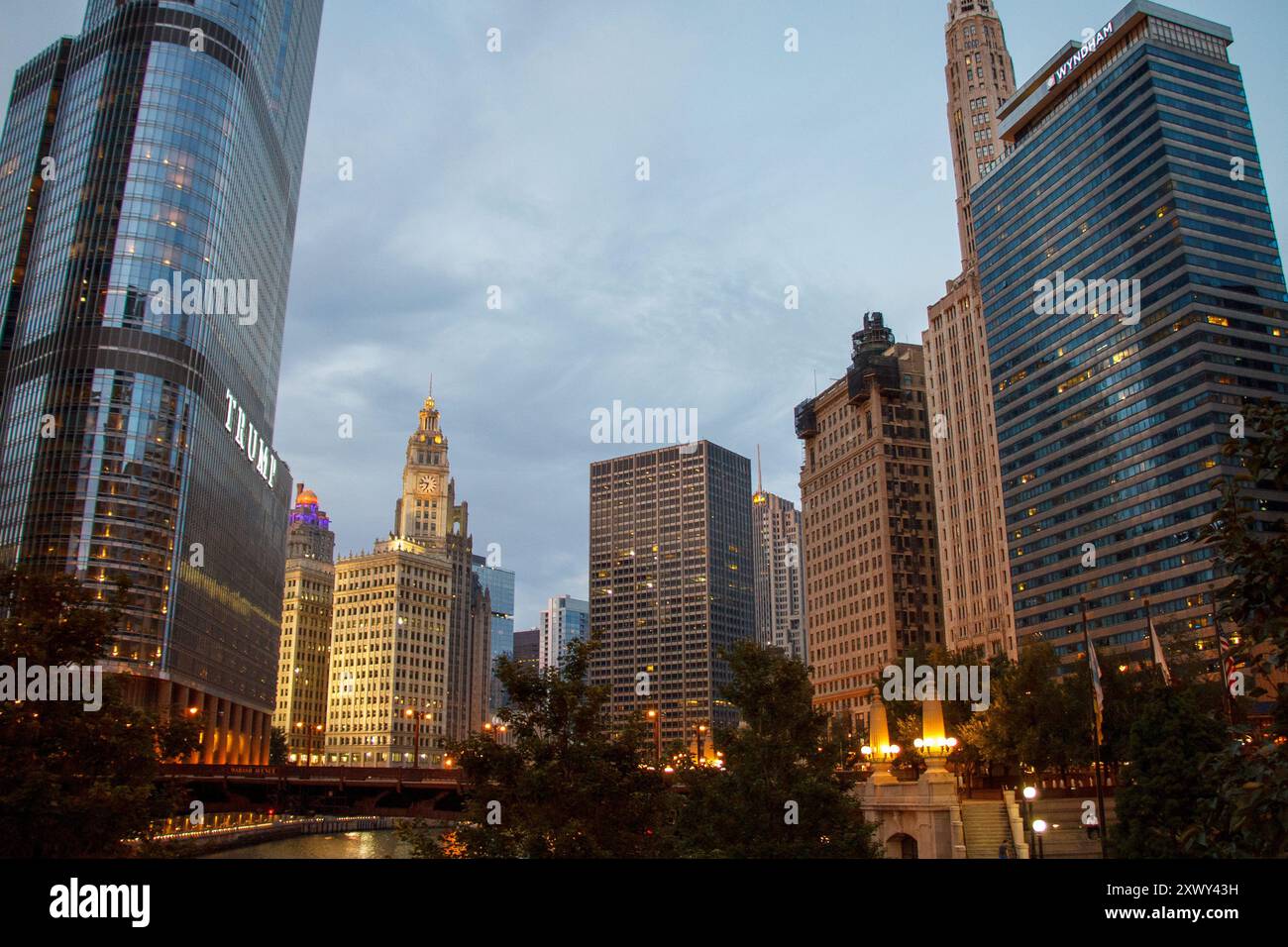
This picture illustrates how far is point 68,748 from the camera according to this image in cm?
2430

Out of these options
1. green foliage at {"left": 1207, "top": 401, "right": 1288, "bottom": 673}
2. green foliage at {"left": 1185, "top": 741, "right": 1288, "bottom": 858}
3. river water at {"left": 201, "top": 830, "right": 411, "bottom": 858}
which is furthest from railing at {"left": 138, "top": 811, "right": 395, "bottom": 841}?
green foliage at {"left": 1207, "top": 401, "right": 1288, "bottom": 673}

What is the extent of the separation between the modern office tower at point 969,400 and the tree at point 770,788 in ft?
369

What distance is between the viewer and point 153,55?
403ft

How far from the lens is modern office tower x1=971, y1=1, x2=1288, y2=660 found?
127 meters

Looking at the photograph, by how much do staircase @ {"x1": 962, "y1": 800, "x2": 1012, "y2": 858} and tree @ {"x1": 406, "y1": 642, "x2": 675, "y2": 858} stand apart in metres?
27.6

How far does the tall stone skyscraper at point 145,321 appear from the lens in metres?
110

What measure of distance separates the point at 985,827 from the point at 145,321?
106m

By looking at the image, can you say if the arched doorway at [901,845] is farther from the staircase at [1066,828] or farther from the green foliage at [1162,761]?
the green foliage at [1162,761]

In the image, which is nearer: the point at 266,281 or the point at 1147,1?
the point at 1147,1

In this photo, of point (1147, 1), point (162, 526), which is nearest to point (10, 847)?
Answer: point (162, 526)

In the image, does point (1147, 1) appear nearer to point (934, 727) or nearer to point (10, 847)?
point (934, 727)

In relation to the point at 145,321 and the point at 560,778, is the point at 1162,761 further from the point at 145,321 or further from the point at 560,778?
the point at 145,321

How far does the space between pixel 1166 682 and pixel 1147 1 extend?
132903mm

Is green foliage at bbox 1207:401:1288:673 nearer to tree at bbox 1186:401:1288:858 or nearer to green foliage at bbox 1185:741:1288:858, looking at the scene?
tree at bbox 1186:401:1288:858
